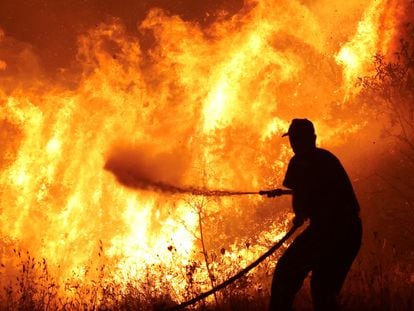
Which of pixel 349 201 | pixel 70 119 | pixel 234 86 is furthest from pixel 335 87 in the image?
pixel 349 201

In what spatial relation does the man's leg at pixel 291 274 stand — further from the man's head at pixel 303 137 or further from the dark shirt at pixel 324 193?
the man's head at pixel 303 137

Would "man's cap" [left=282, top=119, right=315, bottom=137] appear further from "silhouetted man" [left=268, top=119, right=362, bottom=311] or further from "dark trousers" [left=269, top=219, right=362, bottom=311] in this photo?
"dark trousers" [left=269, top=219, right=362, bottom=311]

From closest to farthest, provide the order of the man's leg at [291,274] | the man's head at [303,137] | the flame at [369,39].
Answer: the man's leg at [291,274] < the man's head at [303,137] < the flame at [369,39]

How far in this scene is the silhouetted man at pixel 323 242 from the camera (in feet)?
15.0

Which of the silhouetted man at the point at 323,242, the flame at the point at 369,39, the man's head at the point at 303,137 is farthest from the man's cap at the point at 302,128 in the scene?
the flame at the point at 369,39

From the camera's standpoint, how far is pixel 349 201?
4.68 meters

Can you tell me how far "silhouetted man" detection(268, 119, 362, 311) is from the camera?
4578 millimetres

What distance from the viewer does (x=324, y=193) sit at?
185 inches

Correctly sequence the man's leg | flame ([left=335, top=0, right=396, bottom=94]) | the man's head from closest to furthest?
the man's leg < the man's head < flame ([left=335, top=0, right=396, bottom=94])

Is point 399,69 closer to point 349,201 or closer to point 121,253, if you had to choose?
point 349,201

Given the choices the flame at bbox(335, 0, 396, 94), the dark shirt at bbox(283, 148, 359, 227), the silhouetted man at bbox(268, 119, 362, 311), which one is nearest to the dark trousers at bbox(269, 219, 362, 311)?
the silhouetted man at bbox(268, 119, 362, 311)

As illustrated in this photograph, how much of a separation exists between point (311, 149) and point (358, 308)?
3.31m

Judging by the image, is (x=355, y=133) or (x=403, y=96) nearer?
(x=403, y=96)

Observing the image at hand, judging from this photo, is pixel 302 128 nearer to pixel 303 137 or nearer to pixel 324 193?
pixel 303 137
